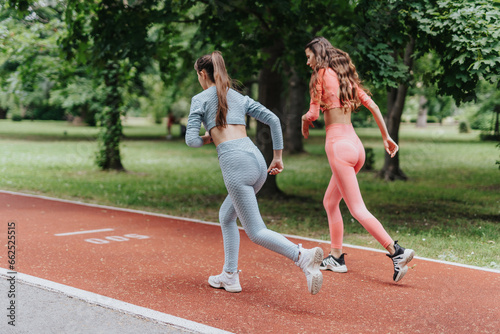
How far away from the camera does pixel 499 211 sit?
33.5 feet

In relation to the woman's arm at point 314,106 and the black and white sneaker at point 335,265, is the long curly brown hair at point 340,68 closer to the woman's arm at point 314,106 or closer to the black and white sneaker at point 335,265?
the woman's arm at point 314,106

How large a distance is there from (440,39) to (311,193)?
6048 mm

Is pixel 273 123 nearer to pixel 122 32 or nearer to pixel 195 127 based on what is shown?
pixel 195 127

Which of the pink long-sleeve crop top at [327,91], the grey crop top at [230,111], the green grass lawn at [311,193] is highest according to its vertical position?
the pink long-sleeve crop top at [327,91]

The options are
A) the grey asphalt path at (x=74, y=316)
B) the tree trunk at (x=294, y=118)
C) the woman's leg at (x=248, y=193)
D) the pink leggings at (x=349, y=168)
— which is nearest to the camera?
the grey asphalt path at (x=74, y=316)

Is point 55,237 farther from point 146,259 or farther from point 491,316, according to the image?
point 491,316

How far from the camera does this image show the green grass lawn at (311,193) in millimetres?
7738

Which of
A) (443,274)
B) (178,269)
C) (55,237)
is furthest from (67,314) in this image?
(443,274)

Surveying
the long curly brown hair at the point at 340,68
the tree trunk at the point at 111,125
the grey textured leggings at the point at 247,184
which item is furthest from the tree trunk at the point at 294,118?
the grey textured leggings at the point at 247,184

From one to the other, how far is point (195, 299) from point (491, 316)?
2.50 metres

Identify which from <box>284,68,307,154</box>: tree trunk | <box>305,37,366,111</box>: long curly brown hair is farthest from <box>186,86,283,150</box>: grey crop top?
<box>284,68,307,154</box>: tree trunk

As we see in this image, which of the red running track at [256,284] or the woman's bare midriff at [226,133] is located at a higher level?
the woman's bare midriff at [226,133]

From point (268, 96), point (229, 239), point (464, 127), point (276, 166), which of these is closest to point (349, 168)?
point (276, 166)

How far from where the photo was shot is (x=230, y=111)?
180 inches
